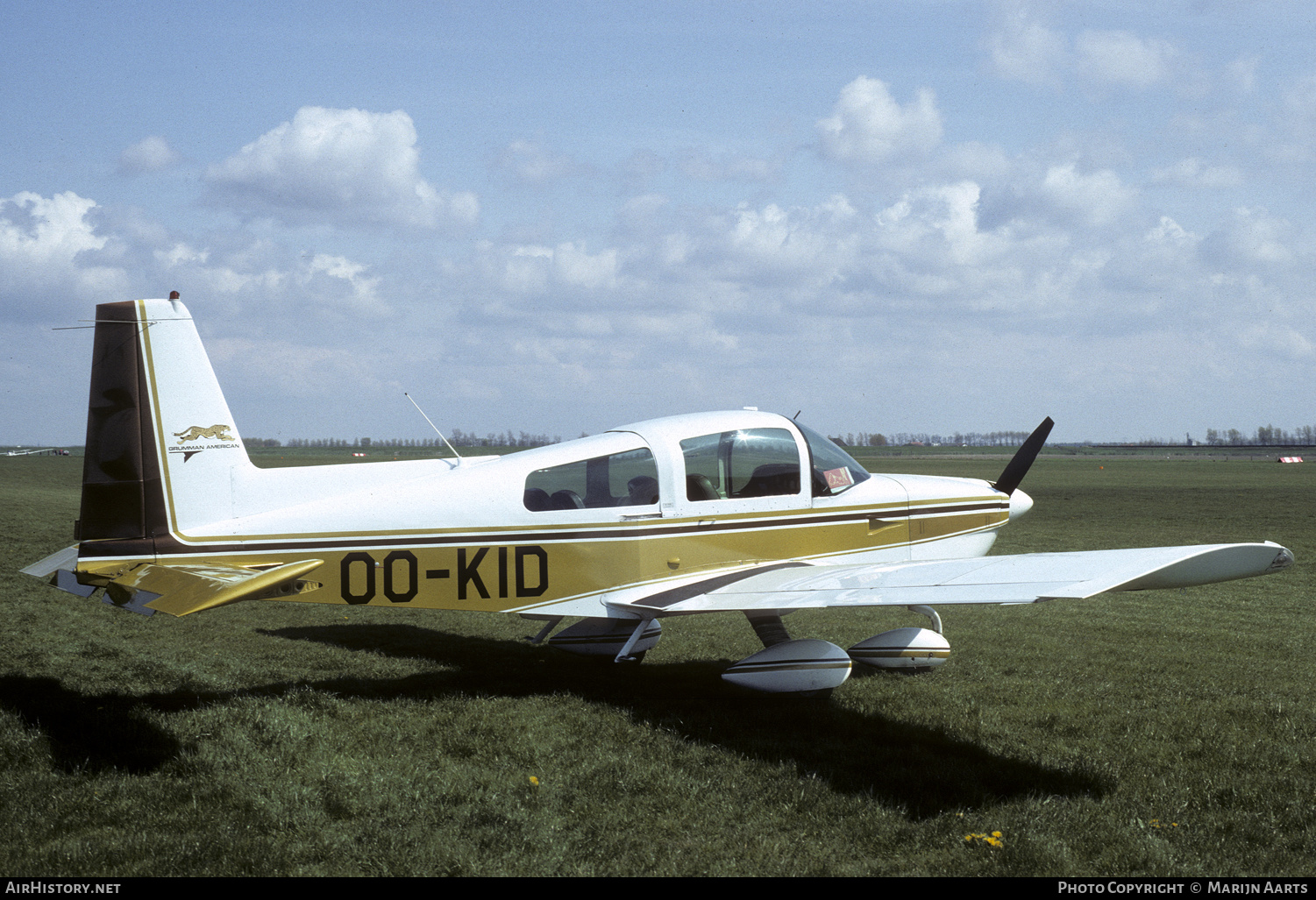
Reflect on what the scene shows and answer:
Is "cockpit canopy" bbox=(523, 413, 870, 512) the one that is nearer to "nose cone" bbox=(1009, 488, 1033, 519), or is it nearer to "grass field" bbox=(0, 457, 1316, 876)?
"grass field" bbox=(0, 457, 1316, 876)

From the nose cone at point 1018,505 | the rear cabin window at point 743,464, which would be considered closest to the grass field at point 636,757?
the nose cone at point 1018,505

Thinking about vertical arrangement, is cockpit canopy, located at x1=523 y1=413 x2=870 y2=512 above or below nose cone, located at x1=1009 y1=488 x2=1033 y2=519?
above

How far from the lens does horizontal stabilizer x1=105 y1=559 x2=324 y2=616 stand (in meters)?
5.07

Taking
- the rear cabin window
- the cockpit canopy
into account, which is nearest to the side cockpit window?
the cockpit canopy

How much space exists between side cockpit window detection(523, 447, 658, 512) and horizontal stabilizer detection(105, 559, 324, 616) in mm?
1654

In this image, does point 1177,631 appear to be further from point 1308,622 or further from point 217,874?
point 217,874

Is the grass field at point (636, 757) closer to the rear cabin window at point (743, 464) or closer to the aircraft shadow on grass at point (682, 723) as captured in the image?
the aircraft shadow on grass at point (682, 723)

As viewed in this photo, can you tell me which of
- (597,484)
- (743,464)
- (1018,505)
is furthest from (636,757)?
(1018,505)

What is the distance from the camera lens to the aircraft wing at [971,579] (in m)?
4.84

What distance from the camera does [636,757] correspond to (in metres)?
5.41

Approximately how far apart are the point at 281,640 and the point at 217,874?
5629mm

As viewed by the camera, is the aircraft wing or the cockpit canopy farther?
the cockpit canopy

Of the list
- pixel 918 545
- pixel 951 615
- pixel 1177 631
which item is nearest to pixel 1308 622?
pixel 1177 631

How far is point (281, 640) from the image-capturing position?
359 inches
